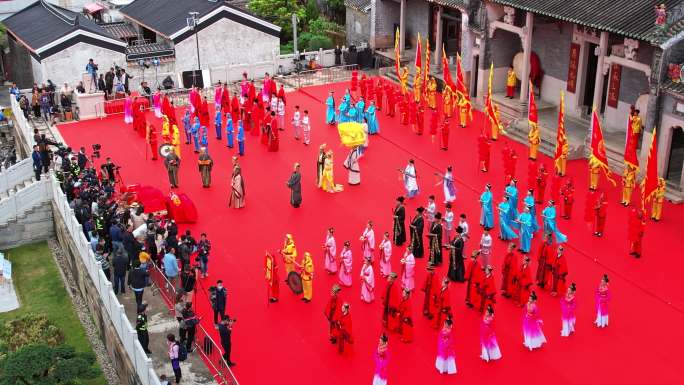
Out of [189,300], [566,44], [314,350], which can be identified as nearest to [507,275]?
[314,350]

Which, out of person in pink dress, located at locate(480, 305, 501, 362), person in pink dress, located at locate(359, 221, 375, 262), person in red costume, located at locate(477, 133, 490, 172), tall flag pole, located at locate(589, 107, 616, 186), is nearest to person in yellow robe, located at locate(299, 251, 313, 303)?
person in pink dress, located at locate(359, 221, 375, 262)

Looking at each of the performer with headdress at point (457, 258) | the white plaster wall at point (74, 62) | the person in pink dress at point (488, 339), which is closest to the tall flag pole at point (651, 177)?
the performer with headdress at point (457, 258)

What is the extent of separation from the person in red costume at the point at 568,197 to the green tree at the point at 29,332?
489 inches

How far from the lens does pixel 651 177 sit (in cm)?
2022

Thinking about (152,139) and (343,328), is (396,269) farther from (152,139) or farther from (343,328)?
(152,139)

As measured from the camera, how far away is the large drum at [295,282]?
1739 centimetres

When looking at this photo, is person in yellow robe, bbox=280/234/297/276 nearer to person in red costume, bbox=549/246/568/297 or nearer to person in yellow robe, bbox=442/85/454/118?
person in red costume, bbox=549/246/568/297

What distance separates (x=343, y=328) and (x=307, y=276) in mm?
2056

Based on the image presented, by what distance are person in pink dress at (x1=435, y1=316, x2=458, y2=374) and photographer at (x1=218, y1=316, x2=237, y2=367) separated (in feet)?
12.2

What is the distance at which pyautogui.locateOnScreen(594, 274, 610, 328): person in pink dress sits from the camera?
52.1ft

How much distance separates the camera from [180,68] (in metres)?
33.5

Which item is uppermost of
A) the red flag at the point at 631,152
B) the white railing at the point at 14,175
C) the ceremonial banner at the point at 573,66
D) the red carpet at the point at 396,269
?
the ceremonial banner at the point at 573,66

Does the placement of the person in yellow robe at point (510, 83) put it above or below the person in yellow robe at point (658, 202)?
above

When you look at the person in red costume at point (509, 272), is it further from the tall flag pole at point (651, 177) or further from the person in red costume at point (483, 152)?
the person in red costume at point (483, 152)
